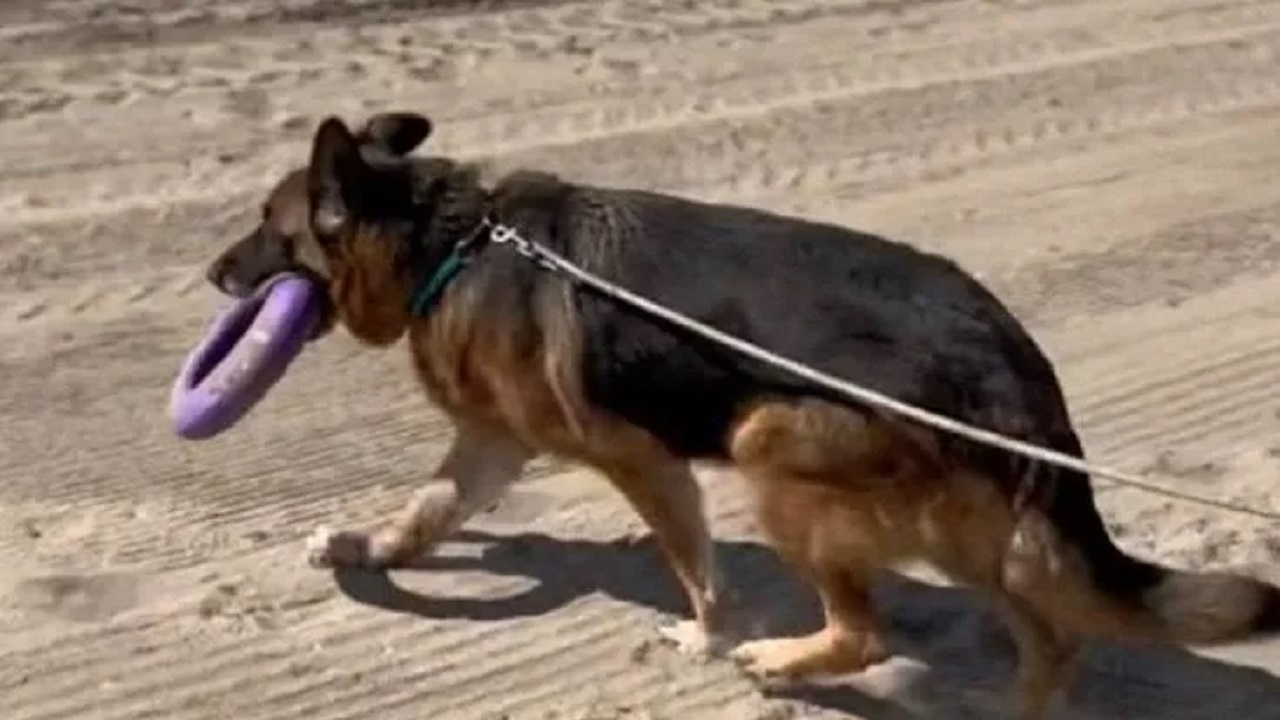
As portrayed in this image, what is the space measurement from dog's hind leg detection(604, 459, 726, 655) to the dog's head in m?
0.75

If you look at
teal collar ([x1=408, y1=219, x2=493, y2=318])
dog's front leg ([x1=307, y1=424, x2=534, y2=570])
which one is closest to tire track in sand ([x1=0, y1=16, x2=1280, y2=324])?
dog's front leg ([x1=307, y1=424, x2=534, y2=570])

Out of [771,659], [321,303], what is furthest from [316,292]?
[771,659]

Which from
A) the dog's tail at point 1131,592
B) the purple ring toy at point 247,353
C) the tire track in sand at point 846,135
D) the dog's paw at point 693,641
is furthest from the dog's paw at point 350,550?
the tire track in sand at point 846,135

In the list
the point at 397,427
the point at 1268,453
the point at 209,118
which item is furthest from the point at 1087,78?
the point at 397,427

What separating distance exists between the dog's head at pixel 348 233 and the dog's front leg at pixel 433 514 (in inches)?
17.3

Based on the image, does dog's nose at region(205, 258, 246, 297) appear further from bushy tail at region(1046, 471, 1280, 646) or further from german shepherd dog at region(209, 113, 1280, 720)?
bushy tail at region(1046, 471, 1280, 646)

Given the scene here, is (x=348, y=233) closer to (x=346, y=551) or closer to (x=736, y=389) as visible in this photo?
(x=346, y=551)

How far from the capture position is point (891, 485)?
5.70 m

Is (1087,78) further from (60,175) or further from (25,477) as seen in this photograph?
(25,477)

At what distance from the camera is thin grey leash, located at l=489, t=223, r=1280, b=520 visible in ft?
17.4

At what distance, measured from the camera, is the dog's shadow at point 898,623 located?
20.6 feet

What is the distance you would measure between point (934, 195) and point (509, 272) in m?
4.96

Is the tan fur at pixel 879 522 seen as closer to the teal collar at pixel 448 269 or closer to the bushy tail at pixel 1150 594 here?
the bushy tail at pixel 1150 594

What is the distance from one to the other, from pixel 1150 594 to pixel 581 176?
5.48m
